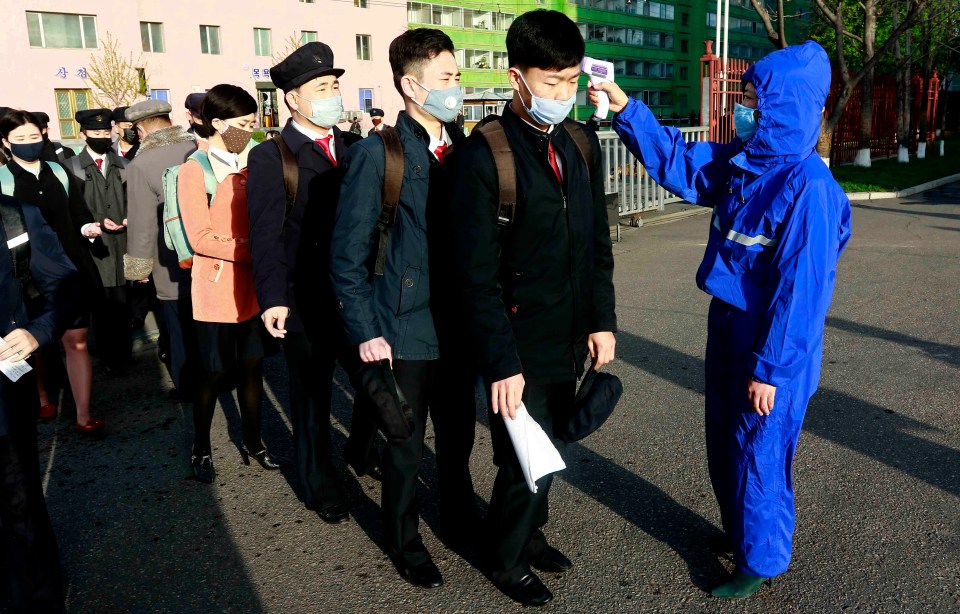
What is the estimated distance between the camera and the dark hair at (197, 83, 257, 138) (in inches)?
162

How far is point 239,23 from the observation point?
150 feet

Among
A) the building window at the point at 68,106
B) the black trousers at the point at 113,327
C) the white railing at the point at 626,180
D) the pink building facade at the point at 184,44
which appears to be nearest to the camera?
the black trousers at the point at 113,327

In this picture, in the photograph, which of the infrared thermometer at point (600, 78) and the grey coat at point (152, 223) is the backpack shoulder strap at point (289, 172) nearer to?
the infrared thermometer at point (600, 78)

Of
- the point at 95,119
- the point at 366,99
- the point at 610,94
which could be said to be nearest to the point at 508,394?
the point at 610,94

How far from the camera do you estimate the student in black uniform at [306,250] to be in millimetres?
3602

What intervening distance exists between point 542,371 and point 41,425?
3832 mm

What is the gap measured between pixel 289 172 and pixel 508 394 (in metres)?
1.56

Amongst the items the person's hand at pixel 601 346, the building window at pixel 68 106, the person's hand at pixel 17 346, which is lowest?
the person's hand at pixel 601 346

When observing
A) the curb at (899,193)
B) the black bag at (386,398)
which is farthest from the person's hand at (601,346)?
the curb at (899,193)

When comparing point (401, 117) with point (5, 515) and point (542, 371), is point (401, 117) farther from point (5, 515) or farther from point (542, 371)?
point (5, 515)

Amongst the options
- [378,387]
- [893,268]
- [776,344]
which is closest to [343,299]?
[378,387]

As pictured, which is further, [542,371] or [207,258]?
[207,258]

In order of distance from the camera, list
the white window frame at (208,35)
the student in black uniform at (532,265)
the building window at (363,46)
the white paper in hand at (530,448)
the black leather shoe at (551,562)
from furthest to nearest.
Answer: the building window at (363,46), the white window frame at (208,35), the black leather shoe at (551,562), the white paper in hand at (530,448), the student in black uniform at (532,265)

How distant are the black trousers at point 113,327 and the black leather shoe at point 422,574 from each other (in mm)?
3943
